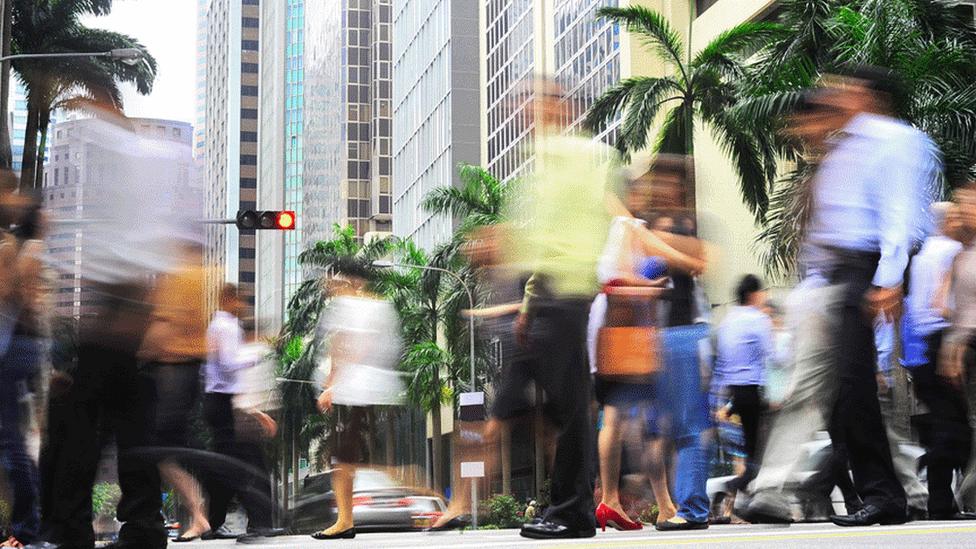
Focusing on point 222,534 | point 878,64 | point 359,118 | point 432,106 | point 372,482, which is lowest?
point 372,482

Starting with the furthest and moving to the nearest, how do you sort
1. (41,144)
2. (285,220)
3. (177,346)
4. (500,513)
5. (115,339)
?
(500,513), (41,144), (285,220), (177,346), (115,339)

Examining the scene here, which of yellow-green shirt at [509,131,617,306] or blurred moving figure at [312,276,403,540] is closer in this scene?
yellow-green shirt at [509,131,617,306]

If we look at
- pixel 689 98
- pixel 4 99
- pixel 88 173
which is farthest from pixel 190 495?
pixel 689 98

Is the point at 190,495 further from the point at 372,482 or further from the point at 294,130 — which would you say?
the point at 294,130

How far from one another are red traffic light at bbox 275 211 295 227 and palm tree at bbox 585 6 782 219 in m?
9.71

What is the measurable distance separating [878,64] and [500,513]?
19.0 metres

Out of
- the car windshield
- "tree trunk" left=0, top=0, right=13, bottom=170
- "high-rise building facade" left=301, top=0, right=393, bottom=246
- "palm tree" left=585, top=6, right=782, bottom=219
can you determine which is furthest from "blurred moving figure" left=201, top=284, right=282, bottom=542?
"high-rise building facade" left=301, top=0, right=393, bottom=246

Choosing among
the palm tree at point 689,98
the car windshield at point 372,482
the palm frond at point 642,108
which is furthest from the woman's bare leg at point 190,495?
the palm frond at point 642,108

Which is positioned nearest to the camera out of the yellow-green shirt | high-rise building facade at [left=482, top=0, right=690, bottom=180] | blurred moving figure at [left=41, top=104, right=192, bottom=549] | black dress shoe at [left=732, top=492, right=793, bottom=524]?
blurred moving figure at [left=41, top=104, right=192, bottom=549]

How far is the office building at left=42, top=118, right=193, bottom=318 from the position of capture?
5684 mm

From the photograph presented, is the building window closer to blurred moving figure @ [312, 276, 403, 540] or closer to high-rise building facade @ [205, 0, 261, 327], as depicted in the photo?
blurred moving figure @ [312, 276, 403, 540]

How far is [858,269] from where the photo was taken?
5.95m

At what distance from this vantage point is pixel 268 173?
16262cm

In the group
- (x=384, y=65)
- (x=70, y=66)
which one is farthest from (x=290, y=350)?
(x=384, y=65)
